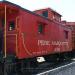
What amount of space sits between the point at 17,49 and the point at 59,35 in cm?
608

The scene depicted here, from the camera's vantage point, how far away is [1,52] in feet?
28.6

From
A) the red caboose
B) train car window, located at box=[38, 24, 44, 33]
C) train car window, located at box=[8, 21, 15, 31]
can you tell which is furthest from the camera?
train car window, located at box=[38, 24, 44, 33]

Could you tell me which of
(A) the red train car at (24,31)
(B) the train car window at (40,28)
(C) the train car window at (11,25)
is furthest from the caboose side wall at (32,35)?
(C) the train car window at (11,25)

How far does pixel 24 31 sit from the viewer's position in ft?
30.8

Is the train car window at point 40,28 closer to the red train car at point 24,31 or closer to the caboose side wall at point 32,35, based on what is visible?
the red train car at point 24,31

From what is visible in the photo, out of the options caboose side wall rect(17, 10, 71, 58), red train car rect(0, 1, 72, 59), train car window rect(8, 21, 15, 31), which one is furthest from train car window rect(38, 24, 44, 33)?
train car window rect(8, 21, 15, 31)

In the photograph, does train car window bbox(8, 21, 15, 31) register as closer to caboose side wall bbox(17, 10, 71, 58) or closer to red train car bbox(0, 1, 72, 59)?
red train car bbox(0, 1, 72, 59)

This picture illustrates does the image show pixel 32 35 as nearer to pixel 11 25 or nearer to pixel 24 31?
pixel 24 31

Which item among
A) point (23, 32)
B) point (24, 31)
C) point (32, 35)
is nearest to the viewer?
point (23, 32)

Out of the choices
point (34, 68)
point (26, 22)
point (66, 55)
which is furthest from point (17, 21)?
point (66, 55)

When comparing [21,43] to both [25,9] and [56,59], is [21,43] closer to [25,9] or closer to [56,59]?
[25,9]

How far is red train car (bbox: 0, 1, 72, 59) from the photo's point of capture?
356 inches

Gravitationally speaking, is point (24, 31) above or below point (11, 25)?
below

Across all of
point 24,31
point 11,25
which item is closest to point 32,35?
Result: point 24,31
